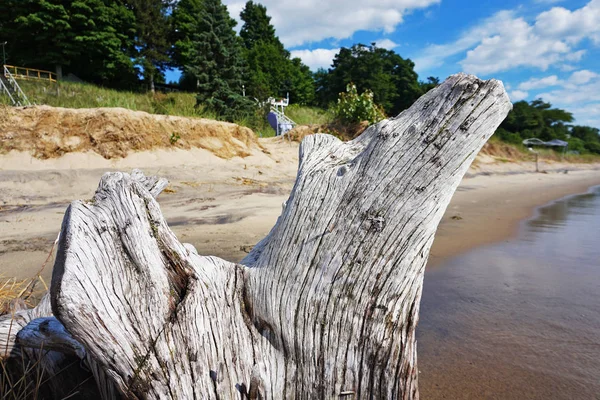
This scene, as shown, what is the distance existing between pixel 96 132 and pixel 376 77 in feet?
85.1

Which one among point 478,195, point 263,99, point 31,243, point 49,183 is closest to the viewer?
point 31,243

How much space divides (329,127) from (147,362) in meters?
14.6

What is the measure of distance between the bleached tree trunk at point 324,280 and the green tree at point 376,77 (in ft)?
92.1

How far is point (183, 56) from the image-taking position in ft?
95.9

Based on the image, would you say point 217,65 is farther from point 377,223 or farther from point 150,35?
point 377,223

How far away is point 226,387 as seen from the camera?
1315mm

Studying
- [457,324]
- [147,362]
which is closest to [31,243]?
[147,362]

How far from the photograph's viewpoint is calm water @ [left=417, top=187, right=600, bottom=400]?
2170mm

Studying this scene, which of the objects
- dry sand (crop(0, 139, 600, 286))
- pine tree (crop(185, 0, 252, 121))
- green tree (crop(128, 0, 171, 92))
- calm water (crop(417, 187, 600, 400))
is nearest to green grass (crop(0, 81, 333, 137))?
pine tree (crop(185, 0, 252, 121))

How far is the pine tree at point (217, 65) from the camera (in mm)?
15344

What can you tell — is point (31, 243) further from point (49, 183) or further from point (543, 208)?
point (543, 208)

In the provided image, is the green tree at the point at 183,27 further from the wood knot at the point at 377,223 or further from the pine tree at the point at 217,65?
the wood knot at the point at 377,223

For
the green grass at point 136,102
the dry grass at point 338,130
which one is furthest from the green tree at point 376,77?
the dry grass at point 338,130

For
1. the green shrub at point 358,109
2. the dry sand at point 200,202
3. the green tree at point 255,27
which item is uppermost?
the green tree at point 255,27
